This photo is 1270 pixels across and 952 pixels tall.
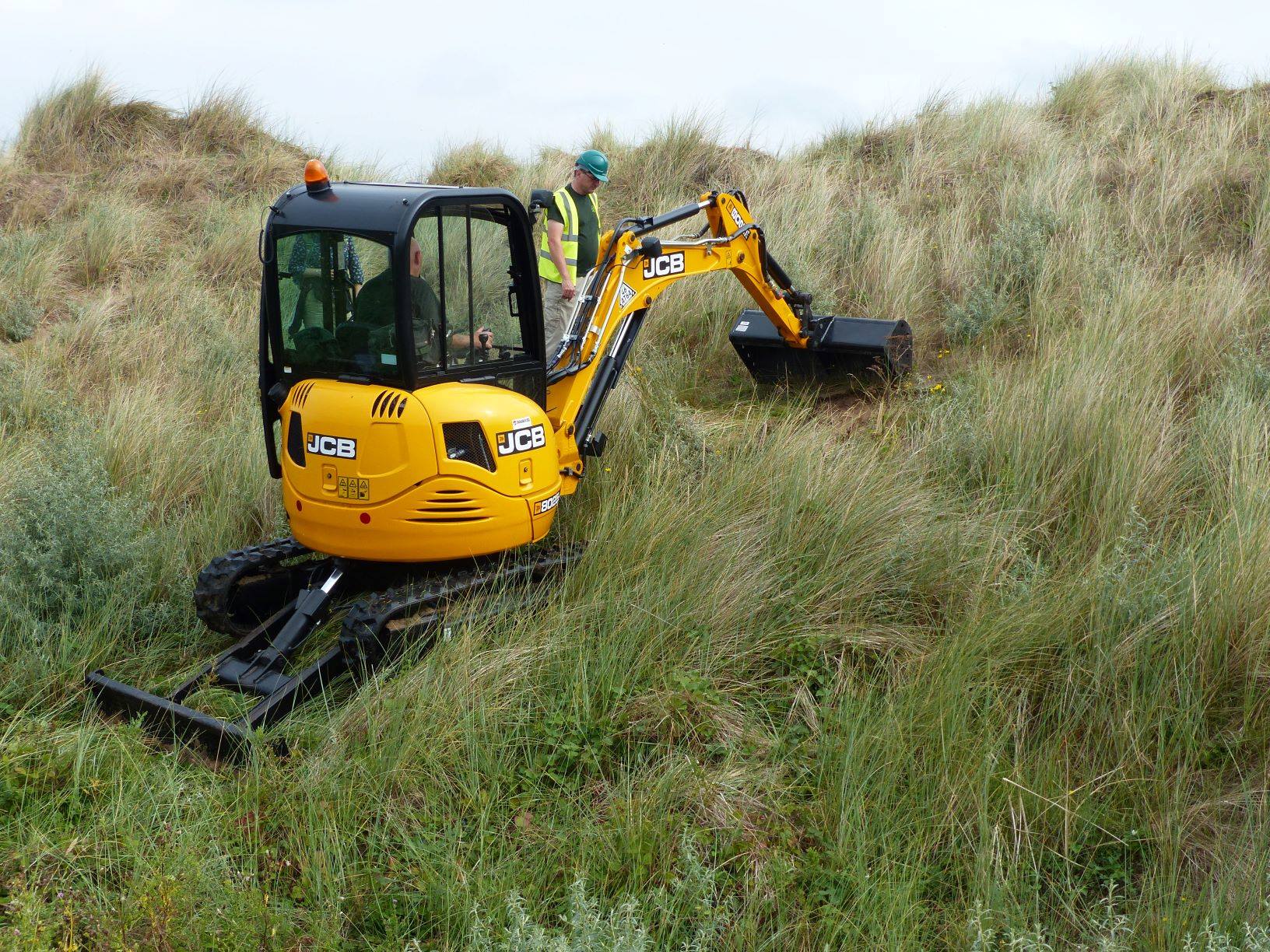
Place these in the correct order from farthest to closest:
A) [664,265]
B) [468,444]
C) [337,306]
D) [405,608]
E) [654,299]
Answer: [654,299] → [664,265] → [337,306] → [468,444] → [405,608]

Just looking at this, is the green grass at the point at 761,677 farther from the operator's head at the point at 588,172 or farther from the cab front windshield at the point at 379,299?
the operator's head at the point at 588,172

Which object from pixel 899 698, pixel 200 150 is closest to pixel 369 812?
pixel 899 698

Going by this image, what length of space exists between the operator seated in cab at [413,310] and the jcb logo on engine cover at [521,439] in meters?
0.48

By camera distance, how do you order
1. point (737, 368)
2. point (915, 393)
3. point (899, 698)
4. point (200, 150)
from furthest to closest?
point (200, 150) < point (737, 368) < point (915, 393) < point (899, 698)

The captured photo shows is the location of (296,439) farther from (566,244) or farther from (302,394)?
(566,244)

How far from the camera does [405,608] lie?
16.5 ft

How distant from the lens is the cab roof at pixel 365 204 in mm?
5000

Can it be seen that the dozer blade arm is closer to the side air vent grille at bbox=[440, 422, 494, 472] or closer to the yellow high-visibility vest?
the side air vent grille at bbox=[440, 422, 494, 472]

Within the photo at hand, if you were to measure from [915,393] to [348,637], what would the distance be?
5.09 meters

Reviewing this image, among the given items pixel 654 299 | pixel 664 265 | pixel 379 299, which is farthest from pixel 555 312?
pixel 379 299

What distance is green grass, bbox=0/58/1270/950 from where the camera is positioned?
12.1 feet

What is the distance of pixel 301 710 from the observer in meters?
4.86

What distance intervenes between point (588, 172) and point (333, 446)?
418 centimetres

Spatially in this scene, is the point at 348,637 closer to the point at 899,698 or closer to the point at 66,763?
the point at 66,763
